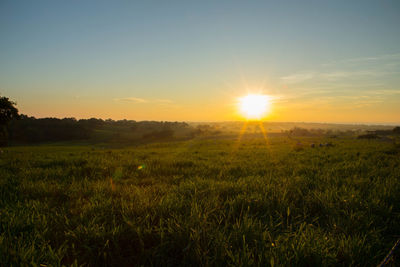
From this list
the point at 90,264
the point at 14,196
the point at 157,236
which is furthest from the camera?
the point at 14,196

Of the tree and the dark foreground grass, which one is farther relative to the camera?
the tree

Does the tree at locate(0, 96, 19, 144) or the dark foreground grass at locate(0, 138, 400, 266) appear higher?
the tree at locate(0, 96, 19, 144)

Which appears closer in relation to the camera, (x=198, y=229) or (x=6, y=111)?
(x=198, y=229)

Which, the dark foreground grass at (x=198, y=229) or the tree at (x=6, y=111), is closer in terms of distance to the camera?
the dark foreground grass at (x=198, y=229)

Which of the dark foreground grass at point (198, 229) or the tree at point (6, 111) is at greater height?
the tree at point (6, 111)

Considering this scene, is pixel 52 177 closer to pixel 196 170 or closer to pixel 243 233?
pixel 196 170

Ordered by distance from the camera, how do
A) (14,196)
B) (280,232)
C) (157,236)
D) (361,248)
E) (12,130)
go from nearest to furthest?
1. (361,248)
2. (157,236)
3. (280,232)
4. (14,196)
5. (12,130)

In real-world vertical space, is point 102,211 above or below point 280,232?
above

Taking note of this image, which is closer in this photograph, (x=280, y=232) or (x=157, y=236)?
(x=157, y=236)

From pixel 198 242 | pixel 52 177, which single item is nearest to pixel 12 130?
pixel 52 177

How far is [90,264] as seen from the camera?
1.83 metres

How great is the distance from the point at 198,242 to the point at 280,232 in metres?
1.22

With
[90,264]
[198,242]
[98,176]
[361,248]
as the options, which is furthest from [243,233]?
[98,176]

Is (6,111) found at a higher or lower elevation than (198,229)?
higher
